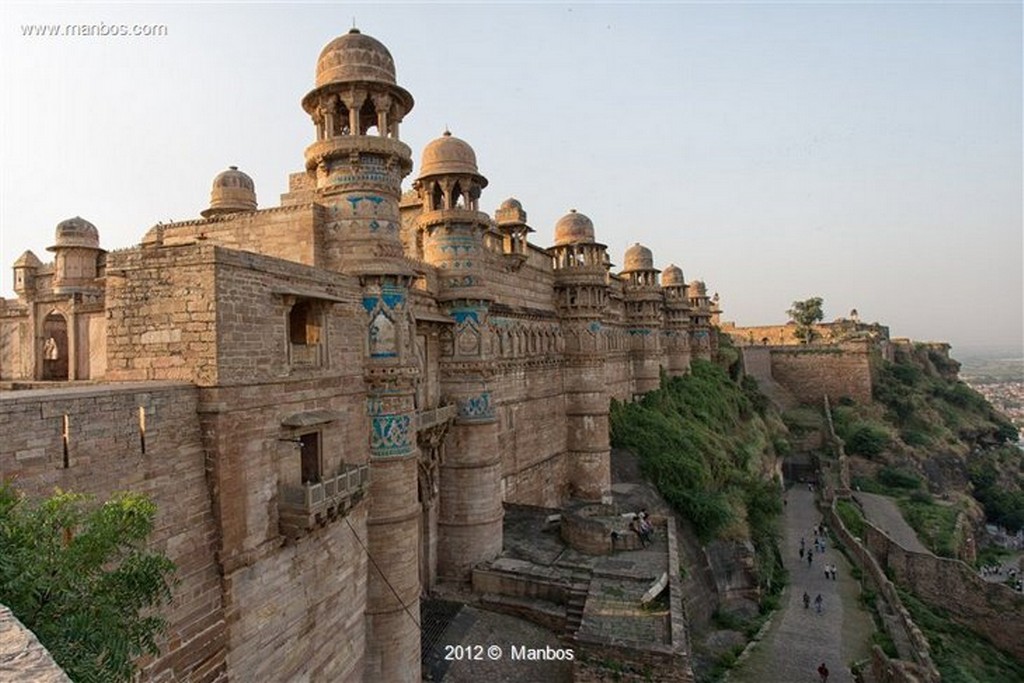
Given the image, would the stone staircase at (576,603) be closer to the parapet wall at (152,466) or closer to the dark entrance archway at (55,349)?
the parapet wall at (152,466)

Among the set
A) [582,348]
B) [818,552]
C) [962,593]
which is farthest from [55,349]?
[962,593]

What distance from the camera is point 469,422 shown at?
16703 mm

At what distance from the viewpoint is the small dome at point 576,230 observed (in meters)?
24.0

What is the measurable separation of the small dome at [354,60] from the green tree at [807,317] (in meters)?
67.4

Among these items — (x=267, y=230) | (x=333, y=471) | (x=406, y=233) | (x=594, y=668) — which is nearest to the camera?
(x=333, y=471)

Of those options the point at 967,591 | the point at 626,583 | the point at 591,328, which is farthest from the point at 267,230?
the point at 967,591


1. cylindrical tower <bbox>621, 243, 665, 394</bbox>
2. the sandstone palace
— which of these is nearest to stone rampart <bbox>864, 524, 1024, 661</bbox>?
cylindrical tower <bbox>621, 243, 665, 394</bbox>

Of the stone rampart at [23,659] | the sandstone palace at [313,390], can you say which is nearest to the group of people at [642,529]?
the sandstone palace at [313,390]

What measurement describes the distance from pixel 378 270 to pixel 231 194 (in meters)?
10.1

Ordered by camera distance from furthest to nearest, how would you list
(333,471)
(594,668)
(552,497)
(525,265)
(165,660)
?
(552,497), (525,265), (594,668), (333,471), (165,660)

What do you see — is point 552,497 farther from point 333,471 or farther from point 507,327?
point 333,471

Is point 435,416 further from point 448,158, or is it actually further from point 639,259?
point 639,259

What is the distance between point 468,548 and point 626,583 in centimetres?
444

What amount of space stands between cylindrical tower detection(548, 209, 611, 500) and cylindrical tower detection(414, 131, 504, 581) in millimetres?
7834
